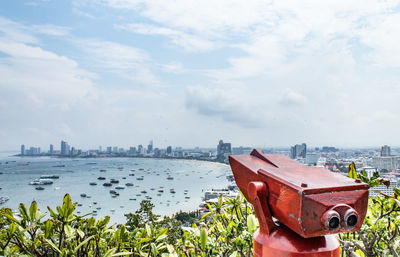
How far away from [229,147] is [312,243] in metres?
71.6

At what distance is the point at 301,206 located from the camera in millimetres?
774

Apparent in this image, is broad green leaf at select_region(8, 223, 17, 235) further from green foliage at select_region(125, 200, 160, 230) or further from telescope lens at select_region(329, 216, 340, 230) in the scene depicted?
green foliage at select_region(125, 200, 160, 230)

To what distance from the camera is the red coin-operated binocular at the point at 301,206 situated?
0.76 m

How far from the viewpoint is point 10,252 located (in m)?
1.31

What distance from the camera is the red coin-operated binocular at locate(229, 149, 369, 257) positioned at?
763mm

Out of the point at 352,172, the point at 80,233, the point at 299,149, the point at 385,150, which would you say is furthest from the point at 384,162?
the point at 80,233

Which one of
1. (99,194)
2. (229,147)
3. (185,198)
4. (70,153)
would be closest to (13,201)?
(99,194)

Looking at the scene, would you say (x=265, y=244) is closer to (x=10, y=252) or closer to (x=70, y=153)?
(x=10, y=252)

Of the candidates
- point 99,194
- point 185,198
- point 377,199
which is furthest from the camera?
point 99,194

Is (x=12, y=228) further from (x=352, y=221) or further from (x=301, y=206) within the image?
(x=352, y=221)

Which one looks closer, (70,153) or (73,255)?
(73,255)

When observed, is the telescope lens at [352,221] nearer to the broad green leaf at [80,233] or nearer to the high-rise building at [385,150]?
the broad green leaf at [80,233]

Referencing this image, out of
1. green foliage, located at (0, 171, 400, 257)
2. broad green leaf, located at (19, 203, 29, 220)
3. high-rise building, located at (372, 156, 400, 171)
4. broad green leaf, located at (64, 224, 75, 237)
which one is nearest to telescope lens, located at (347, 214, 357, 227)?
green foliage, located at (0, 171, 400, 257)

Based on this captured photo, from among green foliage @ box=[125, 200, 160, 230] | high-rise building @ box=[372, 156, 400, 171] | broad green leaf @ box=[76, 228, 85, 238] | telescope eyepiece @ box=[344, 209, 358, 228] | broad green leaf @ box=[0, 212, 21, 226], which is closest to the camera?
telescope eyepiece @ box=[344, 209, 358, 228]
